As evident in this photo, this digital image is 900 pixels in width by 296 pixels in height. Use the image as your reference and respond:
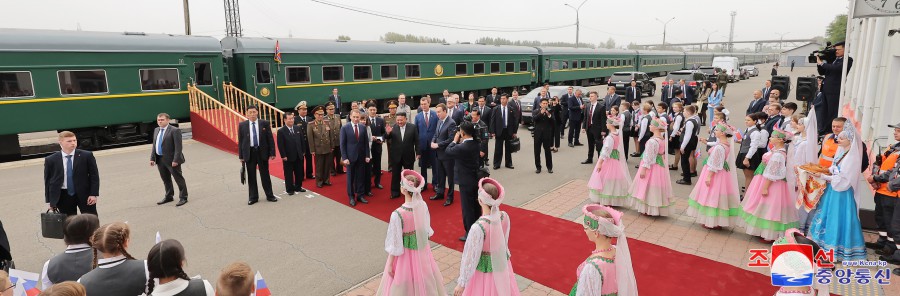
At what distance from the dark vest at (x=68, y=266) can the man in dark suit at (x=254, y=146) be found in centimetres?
458

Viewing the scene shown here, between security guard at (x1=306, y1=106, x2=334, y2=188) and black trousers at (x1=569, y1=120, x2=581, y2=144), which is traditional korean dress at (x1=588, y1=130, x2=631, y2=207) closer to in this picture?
security guard at (x1=306, y1=106, x2=334, y2=188)

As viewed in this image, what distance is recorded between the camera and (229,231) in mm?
6824

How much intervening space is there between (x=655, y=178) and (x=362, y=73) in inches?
525

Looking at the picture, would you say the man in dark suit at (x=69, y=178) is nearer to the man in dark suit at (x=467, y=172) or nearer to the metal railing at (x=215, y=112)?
the man in dark suit at (x=467, y=172)

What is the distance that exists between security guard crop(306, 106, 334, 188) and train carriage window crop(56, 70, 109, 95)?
294 inches

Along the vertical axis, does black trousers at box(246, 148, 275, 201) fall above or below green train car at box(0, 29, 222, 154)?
below

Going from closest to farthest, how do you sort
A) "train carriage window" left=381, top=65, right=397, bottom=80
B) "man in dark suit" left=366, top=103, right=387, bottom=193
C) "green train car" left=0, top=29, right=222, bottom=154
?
"man in dark suit" left=366, top=103, right=387, bottom=193, "green train car" left=0, top=29, right=222, bottom=154, "train carriage window" left=381, top=65, right=397, bottom=80

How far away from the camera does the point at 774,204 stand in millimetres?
6102

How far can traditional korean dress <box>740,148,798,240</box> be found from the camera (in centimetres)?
605

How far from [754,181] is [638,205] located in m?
1.58

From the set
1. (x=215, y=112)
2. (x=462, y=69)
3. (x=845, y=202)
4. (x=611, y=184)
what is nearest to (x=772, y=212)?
(x=845, y=202)

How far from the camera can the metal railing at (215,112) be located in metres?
12.2

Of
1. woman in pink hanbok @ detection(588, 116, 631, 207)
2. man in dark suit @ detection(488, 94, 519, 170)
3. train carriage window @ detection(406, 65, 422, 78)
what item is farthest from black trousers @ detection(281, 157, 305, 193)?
train carriage window @ detection(406, 65, 422, 78)

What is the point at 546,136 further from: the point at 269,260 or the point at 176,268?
the point at 176,268
